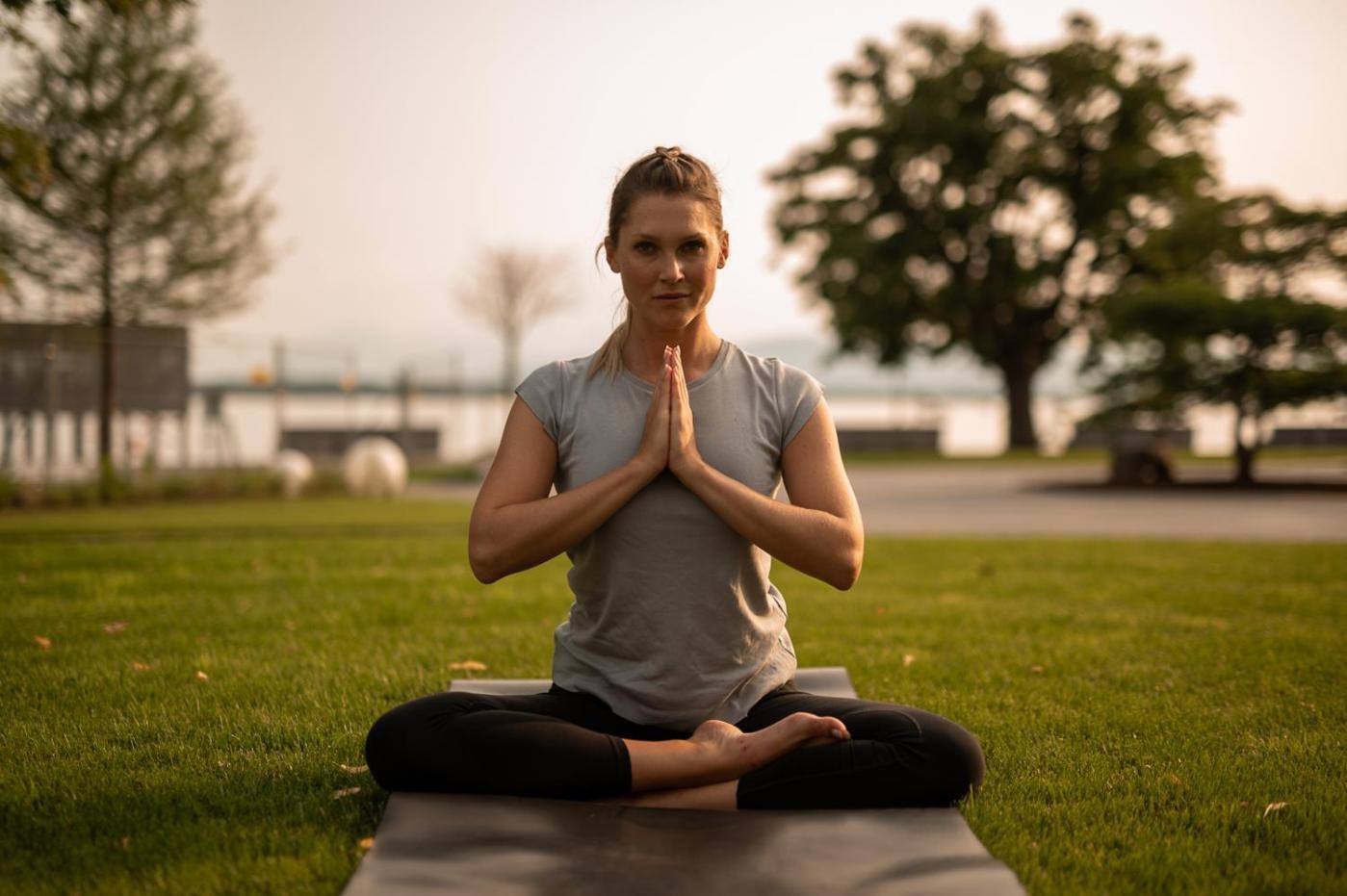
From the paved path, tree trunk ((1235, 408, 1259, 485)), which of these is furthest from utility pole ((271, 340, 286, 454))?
tree trunk ((1235, 408, 1259, 485))

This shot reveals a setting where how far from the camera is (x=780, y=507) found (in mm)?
2758

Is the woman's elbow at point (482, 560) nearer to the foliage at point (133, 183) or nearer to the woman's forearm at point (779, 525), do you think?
the woman's forearm at point (779, 525)

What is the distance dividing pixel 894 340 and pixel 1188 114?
8.80 metres

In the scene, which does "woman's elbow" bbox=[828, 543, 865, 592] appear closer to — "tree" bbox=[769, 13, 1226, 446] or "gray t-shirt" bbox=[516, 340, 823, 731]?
"gray t-shirt" bbox=[516, 340, 823, 731]

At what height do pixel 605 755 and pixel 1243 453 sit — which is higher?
pixel 1243 453

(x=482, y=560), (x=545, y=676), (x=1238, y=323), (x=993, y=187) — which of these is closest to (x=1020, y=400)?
(x=993, y=187)

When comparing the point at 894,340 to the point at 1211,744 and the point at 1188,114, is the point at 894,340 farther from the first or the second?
the point at 1211,744

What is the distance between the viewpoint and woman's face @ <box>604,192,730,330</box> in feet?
9.23

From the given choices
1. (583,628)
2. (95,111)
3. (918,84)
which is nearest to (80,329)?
(95,111)

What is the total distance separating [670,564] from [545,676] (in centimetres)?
194

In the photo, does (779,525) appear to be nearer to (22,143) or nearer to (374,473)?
(22,143)

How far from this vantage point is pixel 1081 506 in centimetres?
1341

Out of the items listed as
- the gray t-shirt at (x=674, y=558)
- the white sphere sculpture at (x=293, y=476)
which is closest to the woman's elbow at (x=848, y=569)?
the gray t-shirt at (x=674, y=558)

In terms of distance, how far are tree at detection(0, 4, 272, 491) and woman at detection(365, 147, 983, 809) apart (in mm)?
14336
